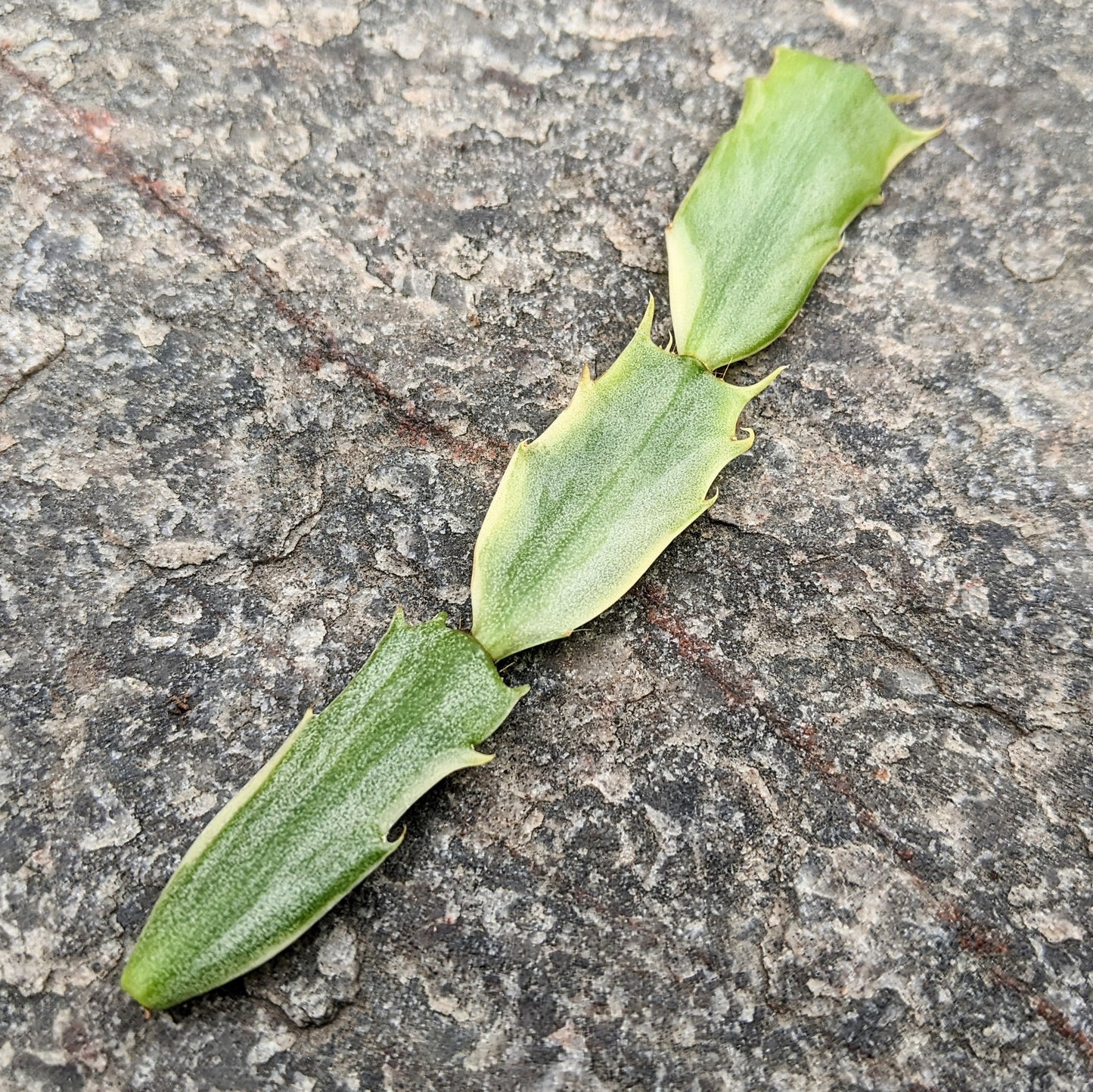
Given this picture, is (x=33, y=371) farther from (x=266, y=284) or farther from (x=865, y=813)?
(x=865, y=813)

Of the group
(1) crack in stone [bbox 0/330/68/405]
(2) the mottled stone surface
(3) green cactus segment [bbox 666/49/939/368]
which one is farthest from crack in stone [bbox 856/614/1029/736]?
(1) crack in stone [bbox 0/330/68/405]

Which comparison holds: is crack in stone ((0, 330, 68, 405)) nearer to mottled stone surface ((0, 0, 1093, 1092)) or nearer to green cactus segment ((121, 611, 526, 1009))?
mottled stone surface ((0, 0, 1093, 1092))

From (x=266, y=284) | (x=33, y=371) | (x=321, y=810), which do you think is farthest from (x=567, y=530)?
(x=33, y=371)

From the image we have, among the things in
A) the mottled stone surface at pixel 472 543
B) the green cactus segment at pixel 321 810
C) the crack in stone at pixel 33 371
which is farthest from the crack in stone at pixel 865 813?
the crack in stone at pixel 33 371

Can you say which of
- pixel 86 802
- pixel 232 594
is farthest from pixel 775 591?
pixel 86 802

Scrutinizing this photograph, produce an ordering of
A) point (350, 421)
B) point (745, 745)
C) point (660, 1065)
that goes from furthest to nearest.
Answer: point (350, 421)
point (745, 745)
point (660, 1065)

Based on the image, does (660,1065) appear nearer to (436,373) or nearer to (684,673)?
(684,673)

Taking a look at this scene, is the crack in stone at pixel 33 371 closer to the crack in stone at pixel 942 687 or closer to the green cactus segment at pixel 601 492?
the green cactus segment at pixel 601 492
